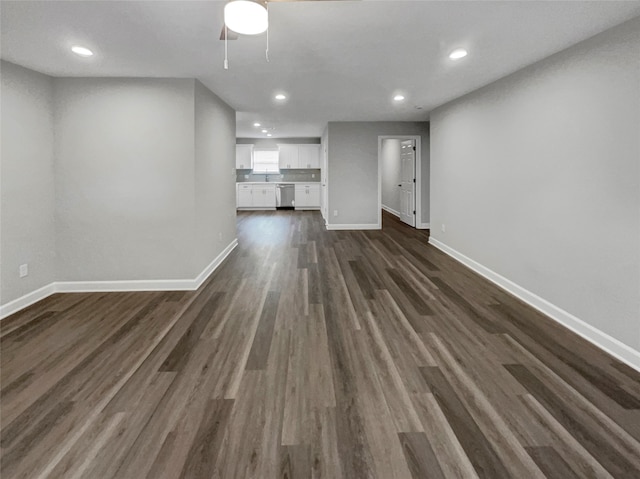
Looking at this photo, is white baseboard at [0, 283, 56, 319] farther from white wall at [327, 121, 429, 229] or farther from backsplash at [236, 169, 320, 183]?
backsplash at [236, 169, 320, 183]

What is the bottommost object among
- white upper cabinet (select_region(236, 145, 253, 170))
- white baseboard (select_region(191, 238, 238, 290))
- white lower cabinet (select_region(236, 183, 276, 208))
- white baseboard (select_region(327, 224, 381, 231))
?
white baseboard (select_region(191, 238, 238, 290))

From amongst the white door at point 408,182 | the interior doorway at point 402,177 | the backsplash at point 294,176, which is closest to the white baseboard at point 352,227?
the interior doorway at point 402,177

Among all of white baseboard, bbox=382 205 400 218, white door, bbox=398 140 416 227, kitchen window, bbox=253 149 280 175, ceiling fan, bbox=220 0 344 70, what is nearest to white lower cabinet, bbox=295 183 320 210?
kitchen window, bbox=253 149 280 175

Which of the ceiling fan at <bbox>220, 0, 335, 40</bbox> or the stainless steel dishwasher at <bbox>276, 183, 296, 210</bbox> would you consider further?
the stainless steel dishwasher at <bbox>276, 183, 296, 210</bbox>

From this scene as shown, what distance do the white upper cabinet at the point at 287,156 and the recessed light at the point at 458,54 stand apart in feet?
29.6

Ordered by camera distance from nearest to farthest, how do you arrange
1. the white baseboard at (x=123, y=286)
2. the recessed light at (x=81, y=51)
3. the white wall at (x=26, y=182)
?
the recessed light at (x=81, y=51), the white wall at (x=26, y=182), the white baseboard at (x=123, y=286)

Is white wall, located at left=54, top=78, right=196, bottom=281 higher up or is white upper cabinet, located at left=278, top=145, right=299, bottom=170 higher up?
white upper cabinet, located at left=278, top=145, right=299, bottom=170

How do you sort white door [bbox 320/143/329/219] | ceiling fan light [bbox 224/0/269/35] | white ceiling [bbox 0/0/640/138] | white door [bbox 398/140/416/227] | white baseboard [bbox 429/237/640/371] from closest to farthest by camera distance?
1. ceiling fan light [bbox 224/0/269/35]
2. white ceiling [bbox 0/0/640/138]
3. white baseboard [bbox 429/237/640/371]
4. white door [bbox 320/143/329/219]
5. white door [bbox 398/140/416/227]

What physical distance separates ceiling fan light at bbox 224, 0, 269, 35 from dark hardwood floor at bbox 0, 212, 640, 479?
2.02m

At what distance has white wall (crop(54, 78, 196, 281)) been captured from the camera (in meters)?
4.09

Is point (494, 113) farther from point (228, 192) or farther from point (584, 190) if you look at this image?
point (228, 192)

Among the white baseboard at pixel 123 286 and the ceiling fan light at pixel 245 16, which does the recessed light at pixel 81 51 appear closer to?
the ceiling fan light at pixel 245 16

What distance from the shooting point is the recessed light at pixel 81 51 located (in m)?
3.15

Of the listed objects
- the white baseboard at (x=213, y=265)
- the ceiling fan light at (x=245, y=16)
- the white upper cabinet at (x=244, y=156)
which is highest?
the white upper cabinet at (x=244, y=156)
